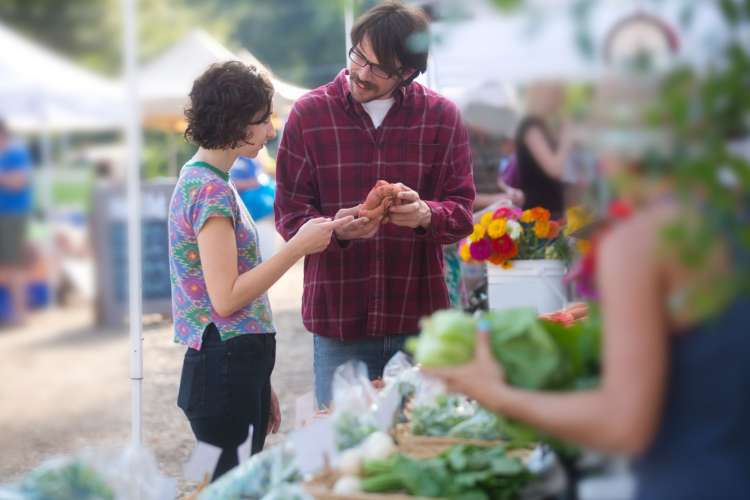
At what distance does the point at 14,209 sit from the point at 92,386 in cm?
238

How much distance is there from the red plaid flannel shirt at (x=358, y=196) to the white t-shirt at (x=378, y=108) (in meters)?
0.02

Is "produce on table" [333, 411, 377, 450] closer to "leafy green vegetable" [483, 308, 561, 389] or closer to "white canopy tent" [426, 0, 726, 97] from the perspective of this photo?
"leafy green vegetable" [483, 308, 561, 389]

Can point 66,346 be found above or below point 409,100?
below

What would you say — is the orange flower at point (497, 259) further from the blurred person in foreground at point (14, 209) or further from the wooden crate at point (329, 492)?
the blurred person in foreground at point (14, 209)

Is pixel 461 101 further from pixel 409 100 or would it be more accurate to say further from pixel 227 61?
pixel 227 61

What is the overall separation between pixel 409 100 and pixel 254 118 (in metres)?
0.60

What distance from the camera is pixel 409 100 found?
3154 mm

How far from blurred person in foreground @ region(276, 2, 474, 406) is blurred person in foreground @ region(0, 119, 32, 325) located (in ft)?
20.8

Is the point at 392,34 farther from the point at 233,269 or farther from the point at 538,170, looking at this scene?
the point at 538,170

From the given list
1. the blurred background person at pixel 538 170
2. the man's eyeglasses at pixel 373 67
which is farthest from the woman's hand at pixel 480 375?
the blurred background person at pixel 538 170

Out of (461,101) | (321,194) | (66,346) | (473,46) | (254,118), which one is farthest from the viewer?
(66,346)

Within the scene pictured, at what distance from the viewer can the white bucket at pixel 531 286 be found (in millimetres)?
4027

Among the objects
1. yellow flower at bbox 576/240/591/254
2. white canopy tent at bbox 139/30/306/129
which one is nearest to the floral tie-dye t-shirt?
yellow flower at bbox 576/240/591/254

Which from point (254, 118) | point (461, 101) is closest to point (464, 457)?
point (254, 118)
